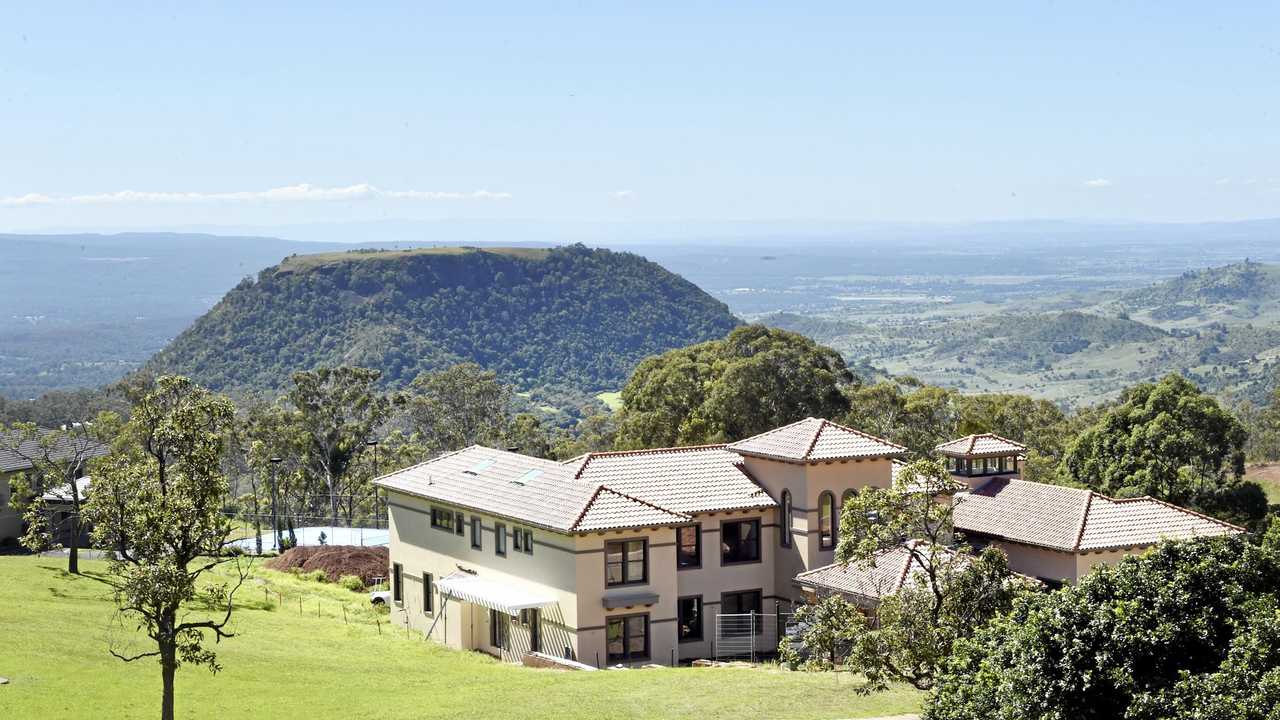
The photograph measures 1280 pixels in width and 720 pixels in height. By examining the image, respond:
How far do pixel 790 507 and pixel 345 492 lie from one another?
4652 cm

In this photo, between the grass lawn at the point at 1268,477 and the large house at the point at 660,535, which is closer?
the large house at the point at 660,535

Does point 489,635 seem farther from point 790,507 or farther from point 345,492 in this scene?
point 345,492

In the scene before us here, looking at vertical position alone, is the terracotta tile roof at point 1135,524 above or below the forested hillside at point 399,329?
above

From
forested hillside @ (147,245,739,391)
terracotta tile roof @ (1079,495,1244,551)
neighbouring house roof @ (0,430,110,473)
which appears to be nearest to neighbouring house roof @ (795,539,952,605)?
terracotta tile roof @ (1079,495,1244,551)

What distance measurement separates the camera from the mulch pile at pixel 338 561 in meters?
50.3

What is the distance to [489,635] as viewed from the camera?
39.0 m

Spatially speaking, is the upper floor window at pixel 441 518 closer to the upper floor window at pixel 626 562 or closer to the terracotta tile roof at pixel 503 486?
the terracotta tile roof at pixel 503 486

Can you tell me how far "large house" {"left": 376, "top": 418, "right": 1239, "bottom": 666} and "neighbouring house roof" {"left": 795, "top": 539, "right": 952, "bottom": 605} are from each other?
0.18m

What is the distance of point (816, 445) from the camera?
40.0 metres

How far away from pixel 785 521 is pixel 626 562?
17.5ft

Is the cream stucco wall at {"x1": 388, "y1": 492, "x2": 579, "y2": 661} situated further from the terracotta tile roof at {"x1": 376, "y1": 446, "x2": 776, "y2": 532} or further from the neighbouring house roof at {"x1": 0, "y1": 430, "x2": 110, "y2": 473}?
the neighbouring house roof at {"x1": 0, "y1": 430, "x2": 110, "y2": 473}

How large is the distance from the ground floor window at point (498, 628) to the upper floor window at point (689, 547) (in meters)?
4.76

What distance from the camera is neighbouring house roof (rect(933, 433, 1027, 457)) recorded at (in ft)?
139

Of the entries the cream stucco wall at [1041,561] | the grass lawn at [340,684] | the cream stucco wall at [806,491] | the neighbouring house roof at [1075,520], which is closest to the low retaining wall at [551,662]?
the grass lawn at [340,684]
